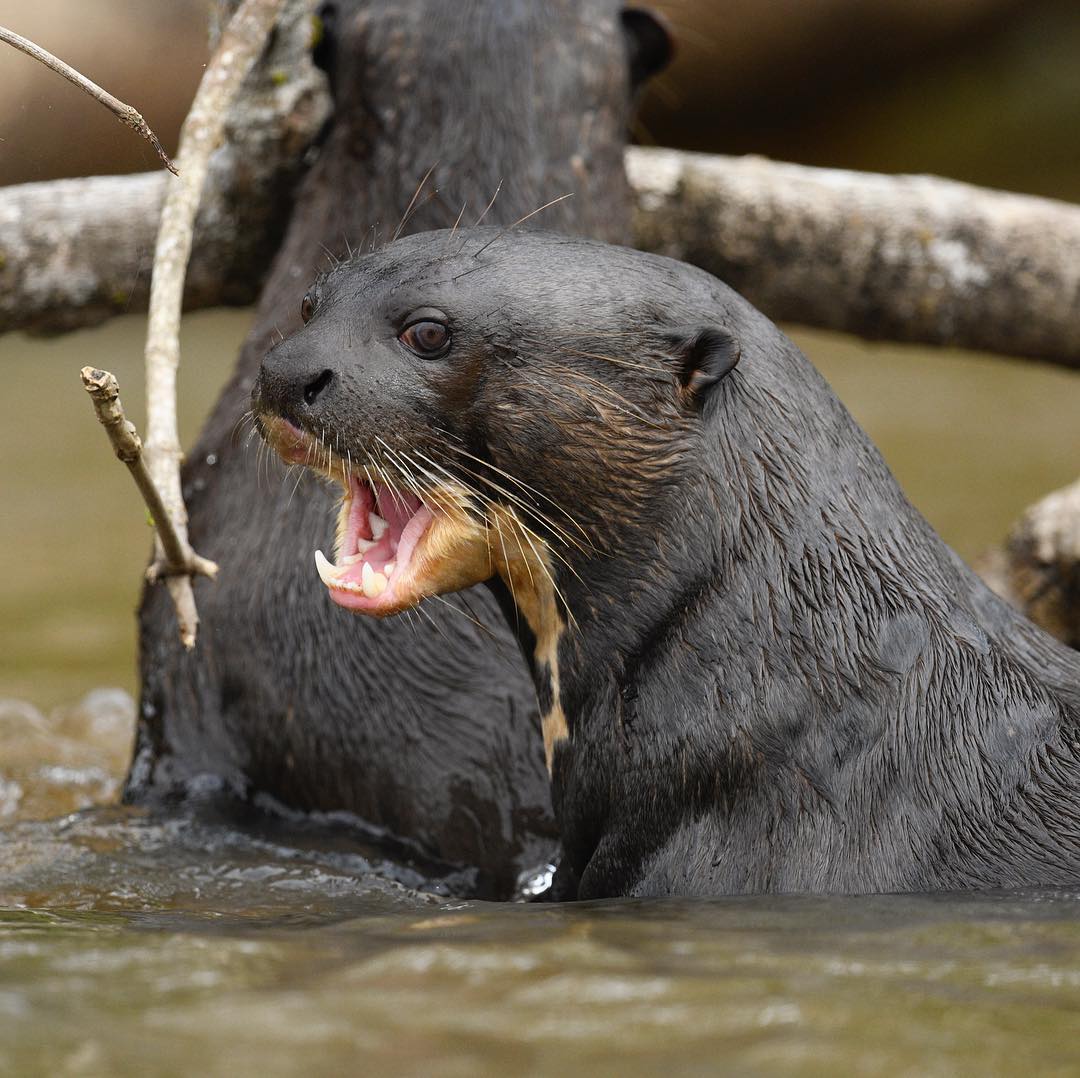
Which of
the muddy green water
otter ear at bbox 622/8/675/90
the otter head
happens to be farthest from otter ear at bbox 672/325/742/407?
otter ear at bbox 622/8/675/90

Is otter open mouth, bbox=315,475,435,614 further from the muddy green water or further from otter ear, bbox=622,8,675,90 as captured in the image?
otter ear, bbox=622,8,675,90

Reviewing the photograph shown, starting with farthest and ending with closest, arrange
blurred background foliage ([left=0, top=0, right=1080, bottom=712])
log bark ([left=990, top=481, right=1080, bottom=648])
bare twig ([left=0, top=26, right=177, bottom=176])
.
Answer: blurred background foliage ([left=0, top=0, right=1080, bottom=712]) → log bark ([left=990, top=481, right=1080, bottom=648]) → bare twig ([left=0, top=26, right=177, bottom=176])

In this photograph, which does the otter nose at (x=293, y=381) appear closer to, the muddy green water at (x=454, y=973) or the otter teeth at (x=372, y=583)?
the otter teeth at (x=372, y=583)

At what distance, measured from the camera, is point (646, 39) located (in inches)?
178

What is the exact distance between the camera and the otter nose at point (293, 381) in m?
2.79

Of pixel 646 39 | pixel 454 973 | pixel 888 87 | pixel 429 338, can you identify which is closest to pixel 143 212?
pixel 646 39

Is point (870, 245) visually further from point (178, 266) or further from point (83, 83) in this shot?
point (83, 83)

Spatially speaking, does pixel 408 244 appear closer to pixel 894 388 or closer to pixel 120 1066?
pixel 120 1066

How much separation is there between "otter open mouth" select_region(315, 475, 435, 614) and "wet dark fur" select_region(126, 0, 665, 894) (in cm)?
50

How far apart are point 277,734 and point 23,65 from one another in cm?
145

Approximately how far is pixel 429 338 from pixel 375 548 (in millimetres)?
392

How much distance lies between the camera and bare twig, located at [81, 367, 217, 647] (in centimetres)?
259

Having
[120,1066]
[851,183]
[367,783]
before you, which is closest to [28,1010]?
[120,1066]

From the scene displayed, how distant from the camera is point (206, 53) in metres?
4.34
